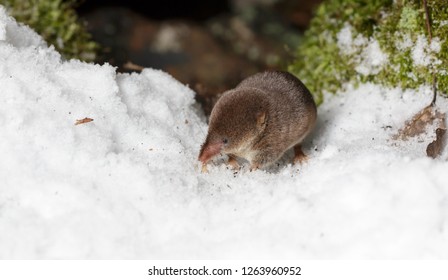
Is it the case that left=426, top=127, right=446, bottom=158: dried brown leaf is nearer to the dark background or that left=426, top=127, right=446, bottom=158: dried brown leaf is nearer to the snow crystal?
the snow crystal

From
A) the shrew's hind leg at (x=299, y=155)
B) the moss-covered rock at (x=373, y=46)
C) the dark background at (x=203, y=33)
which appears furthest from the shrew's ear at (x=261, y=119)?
the dark background at (x=203, y=33)

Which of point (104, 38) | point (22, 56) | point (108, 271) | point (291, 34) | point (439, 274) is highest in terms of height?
point (291, 34)

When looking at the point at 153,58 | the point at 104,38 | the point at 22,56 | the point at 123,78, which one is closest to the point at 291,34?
the point at 153,58

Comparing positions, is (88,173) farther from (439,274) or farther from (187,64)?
(187,64)

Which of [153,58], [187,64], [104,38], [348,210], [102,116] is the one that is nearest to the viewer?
[348,210]

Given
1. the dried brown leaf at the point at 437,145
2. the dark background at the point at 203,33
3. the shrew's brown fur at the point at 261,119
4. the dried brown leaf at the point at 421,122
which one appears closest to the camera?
the dried brown leaf at the point at 437,145

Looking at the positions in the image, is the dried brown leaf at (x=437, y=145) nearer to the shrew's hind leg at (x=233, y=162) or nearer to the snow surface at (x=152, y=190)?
the snow surface at (x=152, y=190)

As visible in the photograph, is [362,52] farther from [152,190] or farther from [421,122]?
[152,190]
